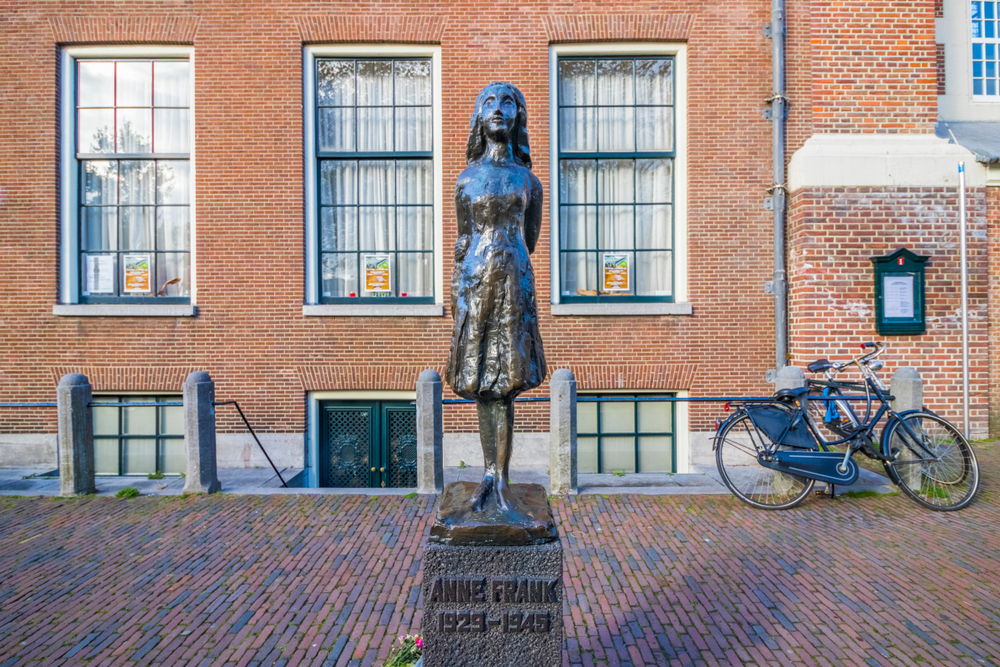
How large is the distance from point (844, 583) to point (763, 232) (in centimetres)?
581

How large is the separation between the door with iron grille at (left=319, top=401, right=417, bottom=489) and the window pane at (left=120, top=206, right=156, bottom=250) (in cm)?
376

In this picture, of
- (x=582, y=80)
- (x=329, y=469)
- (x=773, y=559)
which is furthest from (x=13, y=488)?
(x=582, y=80)

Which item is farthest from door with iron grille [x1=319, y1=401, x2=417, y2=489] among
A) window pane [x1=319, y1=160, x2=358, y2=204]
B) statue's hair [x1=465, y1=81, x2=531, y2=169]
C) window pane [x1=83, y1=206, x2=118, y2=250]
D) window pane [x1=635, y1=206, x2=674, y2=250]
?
statue's hair [x1=465, y1=81, x2=531, y2=169]

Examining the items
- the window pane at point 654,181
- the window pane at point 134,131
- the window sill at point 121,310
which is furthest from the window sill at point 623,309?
the window pane at point 134,131

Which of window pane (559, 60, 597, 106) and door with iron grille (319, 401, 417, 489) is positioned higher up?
window pane (559, 60, 597, 106)

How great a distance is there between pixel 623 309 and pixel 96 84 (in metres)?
8.76

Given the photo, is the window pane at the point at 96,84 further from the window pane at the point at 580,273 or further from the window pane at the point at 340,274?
the window pane at the point at 580,273

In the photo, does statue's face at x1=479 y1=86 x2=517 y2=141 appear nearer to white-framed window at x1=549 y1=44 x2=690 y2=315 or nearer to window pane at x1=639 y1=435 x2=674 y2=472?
white-framed window at x1=549 y1=44 x2=690 y2=315

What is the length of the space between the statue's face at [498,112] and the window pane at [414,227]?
6.24 m

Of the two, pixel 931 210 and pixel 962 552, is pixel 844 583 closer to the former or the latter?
pixel 962 552

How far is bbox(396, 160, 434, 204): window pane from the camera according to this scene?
9.20 metres

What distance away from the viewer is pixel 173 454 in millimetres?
9086

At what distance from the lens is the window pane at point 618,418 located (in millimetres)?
9016

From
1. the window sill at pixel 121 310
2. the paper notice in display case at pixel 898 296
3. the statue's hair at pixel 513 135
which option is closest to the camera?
the statue's hair at pixel 513 135
